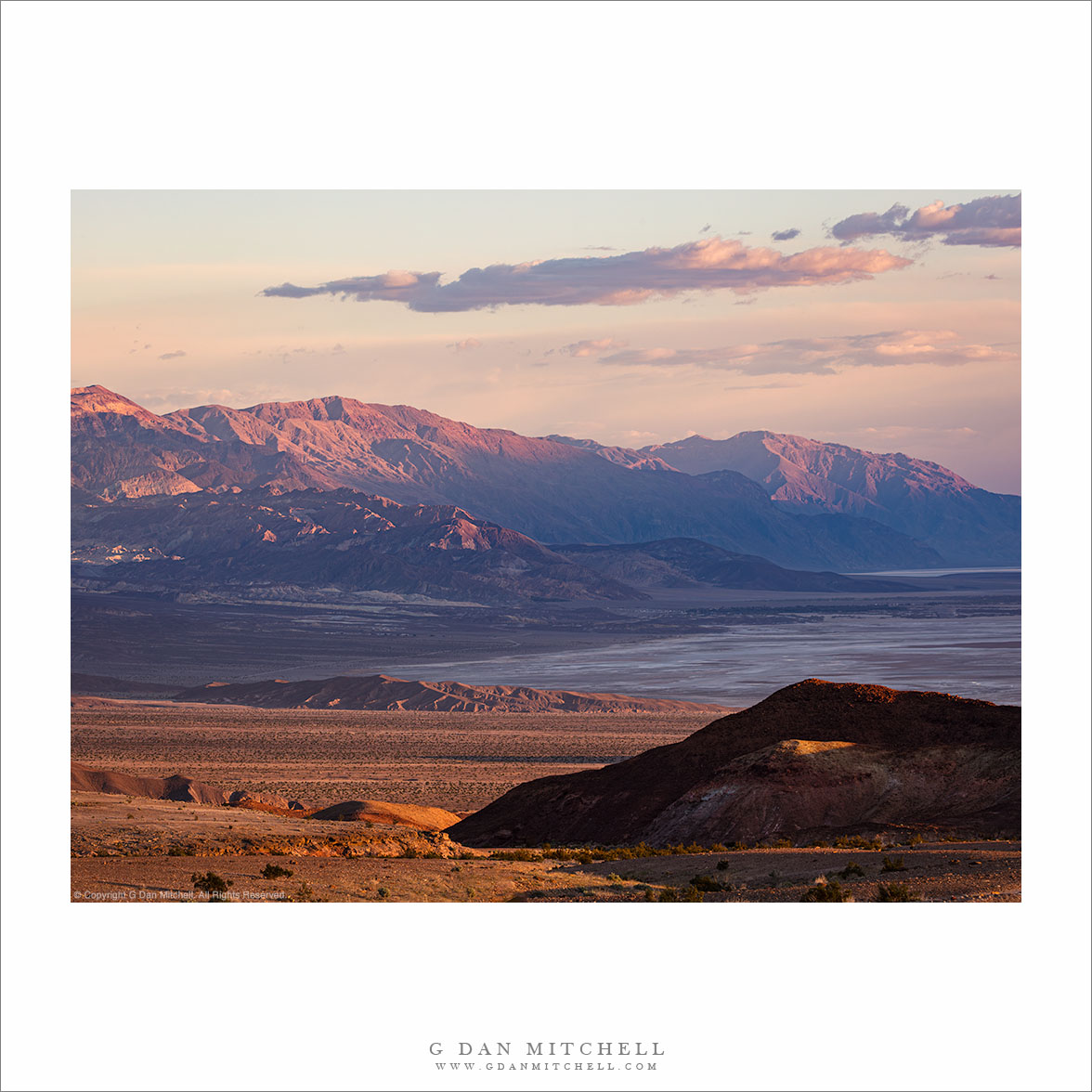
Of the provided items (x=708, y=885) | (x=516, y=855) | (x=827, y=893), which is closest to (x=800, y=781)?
(x=516, y=855)

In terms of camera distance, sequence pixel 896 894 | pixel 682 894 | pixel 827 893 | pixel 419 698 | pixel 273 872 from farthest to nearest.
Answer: pixel 419 698 → pixel 273 872 → pixel 682 894 → pixel 827 893 → pixel 896 894

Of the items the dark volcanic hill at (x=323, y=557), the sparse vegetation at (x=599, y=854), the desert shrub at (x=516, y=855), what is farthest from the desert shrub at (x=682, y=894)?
the dark volcanic hill at (x=323, y=557)

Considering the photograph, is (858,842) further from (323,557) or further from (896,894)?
(323,557)

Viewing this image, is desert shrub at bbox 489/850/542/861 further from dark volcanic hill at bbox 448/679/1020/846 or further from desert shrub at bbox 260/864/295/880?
desert shrub at bbox 260/864/295/880

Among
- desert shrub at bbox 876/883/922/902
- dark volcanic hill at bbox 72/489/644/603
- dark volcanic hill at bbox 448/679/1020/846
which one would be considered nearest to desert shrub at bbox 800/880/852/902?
desert shrub at bbox 876/883/922/902

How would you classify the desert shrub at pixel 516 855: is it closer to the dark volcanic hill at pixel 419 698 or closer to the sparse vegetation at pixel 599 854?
the sparse vegetation at pixel 599 854

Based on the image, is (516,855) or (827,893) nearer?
(827,893)
